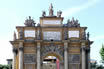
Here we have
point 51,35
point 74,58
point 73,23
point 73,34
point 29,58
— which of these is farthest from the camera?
point 73,23

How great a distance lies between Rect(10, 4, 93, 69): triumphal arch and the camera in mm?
28733

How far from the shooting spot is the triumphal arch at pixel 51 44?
28.7 meters

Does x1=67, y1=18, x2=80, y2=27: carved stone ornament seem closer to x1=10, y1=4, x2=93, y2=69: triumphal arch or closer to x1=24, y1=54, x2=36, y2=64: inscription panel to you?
x1=10, y1=4, x2=93, y2=69: triumphal arch

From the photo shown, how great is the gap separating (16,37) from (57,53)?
5.89 metres

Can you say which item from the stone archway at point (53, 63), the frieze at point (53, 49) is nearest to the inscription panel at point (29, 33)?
the frieze at point (53, 49)

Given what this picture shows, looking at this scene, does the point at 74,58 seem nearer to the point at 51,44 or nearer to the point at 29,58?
the point at 51,44

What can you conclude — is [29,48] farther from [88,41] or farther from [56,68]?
[56,68]

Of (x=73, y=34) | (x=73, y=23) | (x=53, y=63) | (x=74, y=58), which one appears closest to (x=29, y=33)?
(x=73, y=34)

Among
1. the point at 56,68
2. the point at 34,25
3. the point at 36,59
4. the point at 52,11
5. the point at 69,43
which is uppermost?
the point at 52,11

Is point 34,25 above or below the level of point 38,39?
above

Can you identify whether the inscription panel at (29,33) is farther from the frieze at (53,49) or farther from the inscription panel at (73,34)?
the inscription panel at (73,34)

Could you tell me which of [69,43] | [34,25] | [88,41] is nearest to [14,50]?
[34,25]

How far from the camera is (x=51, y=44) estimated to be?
29.0m

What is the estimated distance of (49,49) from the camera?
29.0 meters
